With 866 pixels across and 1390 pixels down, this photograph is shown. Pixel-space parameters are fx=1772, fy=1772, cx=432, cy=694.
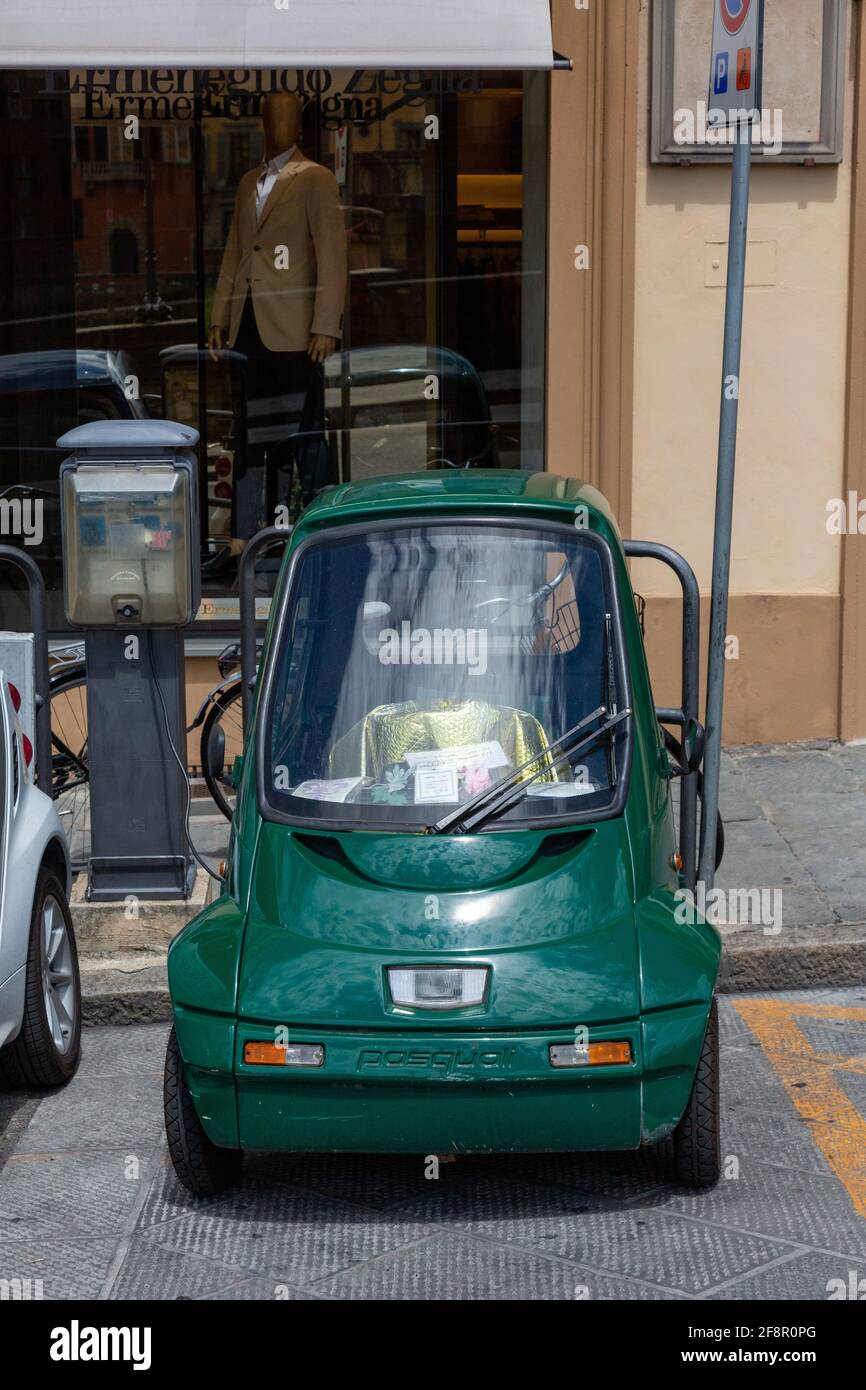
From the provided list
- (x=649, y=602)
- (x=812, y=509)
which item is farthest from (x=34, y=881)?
(x=812, y=509)

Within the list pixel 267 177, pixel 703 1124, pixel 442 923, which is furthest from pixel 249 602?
pixel 267 177

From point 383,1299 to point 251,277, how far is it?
622 centimetres

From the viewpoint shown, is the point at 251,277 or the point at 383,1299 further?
the point at 251,277

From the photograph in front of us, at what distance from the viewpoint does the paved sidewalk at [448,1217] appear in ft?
13.7

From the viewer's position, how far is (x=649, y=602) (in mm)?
8664

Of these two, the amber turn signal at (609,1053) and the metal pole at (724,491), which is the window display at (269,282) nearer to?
the metal pole at (724,491)

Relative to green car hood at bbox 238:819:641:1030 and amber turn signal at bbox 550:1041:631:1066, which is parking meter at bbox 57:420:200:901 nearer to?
green car hood at bbox 238:819:641:1030

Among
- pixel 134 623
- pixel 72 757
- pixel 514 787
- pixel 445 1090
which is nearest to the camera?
pixel 445 1090

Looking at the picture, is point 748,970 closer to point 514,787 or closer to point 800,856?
point 800,856

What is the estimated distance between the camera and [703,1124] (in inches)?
176


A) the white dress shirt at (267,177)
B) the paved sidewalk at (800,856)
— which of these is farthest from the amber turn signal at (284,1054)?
the white dress shirt at (267,177)

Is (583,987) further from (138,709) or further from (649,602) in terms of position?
(649,602)

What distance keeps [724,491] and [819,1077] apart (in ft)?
6.64

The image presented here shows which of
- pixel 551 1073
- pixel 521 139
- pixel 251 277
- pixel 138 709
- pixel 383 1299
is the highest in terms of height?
pixel 521 139
